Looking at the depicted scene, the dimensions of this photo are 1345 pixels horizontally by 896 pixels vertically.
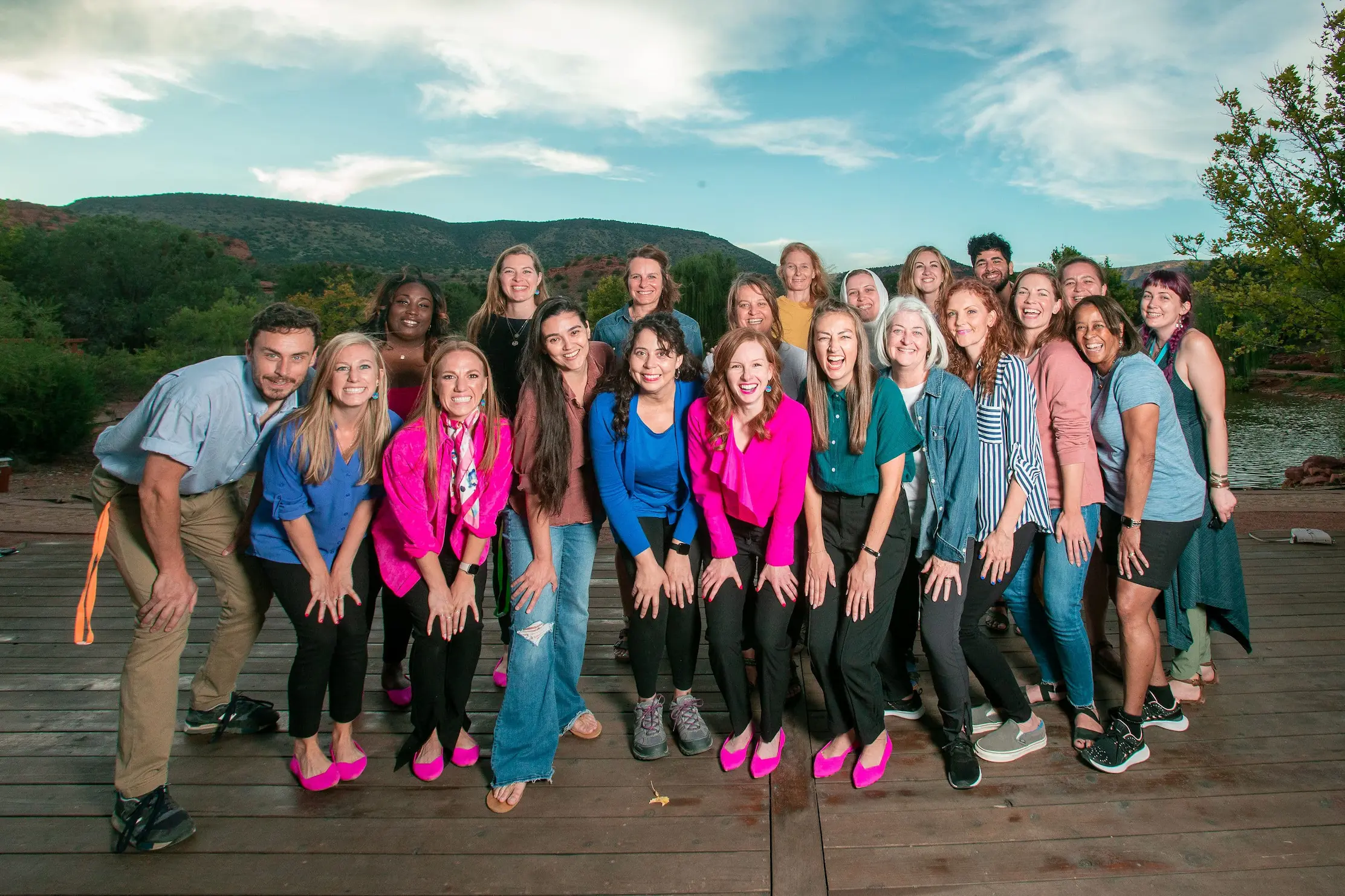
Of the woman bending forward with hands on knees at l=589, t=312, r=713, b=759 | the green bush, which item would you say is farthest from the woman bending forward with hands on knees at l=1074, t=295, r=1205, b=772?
the green bush

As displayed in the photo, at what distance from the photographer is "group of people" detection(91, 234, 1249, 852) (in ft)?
8.51

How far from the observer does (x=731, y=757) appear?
2.79m

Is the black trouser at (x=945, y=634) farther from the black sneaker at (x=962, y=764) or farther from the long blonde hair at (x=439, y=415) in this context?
the long blonde hair at (x=439, y=415)

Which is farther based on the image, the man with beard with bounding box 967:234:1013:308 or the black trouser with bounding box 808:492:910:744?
the man with beard with bounding box 967:234:1013:308

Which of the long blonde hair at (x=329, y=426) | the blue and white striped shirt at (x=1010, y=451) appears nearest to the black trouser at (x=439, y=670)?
the long blonde hair at (x=329, y=426)

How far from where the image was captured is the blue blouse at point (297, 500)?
2.55 meters

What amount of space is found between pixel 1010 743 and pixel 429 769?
2.03m

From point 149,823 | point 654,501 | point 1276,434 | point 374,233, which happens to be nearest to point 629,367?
point 654,501

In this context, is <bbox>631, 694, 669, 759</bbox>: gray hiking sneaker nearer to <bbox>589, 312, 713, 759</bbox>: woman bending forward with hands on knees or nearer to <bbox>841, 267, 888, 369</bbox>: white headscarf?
<bbox>589, 312, 713, 759</bbox>: woman bending forward with hands on knees

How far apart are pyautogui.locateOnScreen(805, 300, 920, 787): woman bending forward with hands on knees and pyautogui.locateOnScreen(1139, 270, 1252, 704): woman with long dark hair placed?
127 cm

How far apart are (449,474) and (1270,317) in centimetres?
1445

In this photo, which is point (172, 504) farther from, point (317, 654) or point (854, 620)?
point (854, 620)

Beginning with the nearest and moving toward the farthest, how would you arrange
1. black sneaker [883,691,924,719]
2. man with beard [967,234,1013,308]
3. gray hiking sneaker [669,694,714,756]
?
gray hiking sneaker [669,694,714,756] → black sneaker [883,691,924,719] → man with beard [967,234,1013,308]

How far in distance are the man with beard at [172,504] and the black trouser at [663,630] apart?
4.33ft
